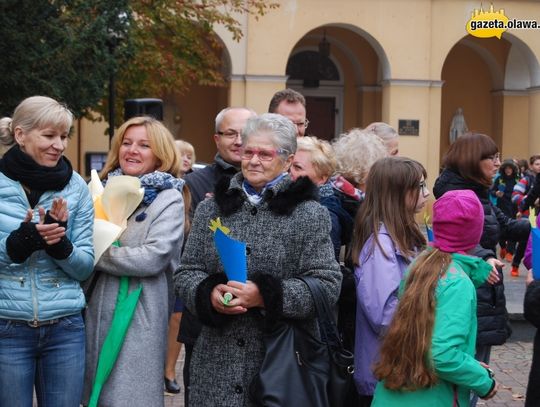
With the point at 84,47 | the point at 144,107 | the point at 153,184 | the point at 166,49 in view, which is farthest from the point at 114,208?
the point at 166,49

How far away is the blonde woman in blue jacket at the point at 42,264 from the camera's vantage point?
156 inches

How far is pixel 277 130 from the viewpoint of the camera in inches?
149

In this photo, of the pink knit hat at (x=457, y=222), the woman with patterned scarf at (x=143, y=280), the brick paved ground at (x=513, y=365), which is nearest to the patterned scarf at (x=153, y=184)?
the woman with patterned scarf at (x=143, y=280)

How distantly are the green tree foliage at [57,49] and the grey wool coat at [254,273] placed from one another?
744 cm

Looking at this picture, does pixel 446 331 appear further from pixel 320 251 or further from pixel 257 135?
pixel 257 135

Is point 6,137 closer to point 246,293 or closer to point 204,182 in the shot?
point 204,182

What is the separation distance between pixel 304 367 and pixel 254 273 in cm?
45

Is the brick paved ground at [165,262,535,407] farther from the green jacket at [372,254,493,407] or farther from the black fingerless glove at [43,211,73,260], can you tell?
the green jacket at [372,254,493,407]

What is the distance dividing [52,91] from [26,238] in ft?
23.8

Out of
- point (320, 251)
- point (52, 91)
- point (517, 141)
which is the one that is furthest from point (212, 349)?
point (517, 141)

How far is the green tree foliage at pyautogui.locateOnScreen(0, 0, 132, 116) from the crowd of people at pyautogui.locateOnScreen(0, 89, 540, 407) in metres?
6.36

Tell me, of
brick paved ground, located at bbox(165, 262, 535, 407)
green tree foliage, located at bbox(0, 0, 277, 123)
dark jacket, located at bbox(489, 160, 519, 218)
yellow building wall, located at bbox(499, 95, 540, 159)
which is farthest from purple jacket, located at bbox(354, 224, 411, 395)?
yellow building wall, located at bbox(499, 95, 540, 159)

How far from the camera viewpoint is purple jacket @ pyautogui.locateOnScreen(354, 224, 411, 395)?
4180 millimetres

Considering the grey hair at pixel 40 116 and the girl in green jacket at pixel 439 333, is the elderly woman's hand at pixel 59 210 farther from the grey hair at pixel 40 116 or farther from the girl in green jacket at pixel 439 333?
the girl in green jacket at pixel 439 333
